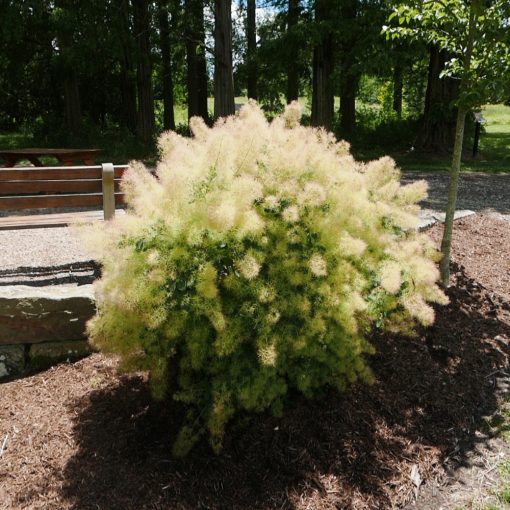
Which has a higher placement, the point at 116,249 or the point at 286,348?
the point at 116,249

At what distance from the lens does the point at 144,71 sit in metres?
15.9

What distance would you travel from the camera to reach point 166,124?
19062 mm

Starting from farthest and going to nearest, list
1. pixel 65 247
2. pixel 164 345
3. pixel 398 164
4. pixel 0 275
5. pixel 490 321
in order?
pixel 398 164 < pixel 65 247 < pixel 0 275 < pixel 490 321 < pixel 164 345

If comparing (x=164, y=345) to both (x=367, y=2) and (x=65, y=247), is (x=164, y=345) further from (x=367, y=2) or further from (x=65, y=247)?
(x=367, y=2)

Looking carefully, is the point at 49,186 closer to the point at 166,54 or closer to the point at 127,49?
the point at 127,49

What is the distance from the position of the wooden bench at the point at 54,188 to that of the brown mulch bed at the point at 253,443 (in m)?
1.66

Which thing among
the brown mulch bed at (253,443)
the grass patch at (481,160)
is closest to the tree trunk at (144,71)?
the grass patch at (481,160)

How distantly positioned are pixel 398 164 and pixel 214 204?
12.0m

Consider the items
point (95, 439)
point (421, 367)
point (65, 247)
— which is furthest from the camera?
point (65, 247)

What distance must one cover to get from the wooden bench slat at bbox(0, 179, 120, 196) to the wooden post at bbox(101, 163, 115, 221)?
4.3 inches

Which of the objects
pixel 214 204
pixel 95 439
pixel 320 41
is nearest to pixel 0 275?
pixel 95 439

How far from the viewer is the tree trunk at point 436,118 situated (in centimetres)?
1380

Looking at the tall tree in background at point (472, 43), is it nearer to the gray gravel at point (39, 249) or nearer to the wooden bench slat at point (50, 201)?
the wooden bench slat at point (50, 201)

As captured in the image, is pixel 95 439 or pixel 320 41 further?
pixel 320 41
